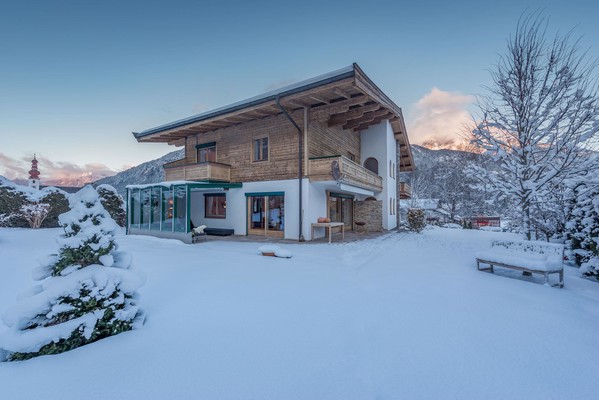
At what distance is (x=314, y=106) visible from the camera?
1199 cm

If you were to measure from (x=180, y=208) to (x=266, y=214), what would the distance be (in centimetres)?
423

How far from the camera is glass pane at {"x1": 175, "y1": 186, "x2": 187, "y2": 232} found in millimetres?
11835

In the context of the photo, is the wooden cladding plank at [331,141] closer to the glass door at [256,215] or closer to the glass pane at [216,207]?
the glass door at [256,215]

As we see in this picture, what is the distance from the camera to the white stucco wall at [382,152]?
17297 millimetres

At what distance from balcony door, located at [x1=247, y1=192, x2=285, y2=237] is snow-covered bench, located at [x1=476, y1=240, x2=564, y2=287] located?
27.8 ft

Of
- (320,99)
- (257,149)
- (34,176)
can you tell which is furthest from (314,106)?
(34,176)

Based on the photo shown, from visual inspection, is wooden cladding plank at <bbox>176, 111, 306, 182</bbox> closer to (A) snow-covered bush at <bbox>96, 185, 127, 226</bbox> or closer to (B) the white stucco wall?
(B) the white stucco wall

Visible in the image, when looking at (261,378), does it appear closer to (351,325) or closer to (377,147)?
(351,325)

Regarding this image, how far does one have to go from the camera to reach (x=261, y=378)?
2.33m

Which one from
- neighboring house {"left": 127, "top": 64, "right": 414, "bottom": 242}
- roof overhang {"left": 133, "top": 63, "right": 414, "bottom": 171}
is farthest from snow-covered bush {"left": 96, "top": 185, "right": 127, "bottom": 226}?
roof overhang {"left": 133, "top": 63, "right": 414, "bottom": 171}

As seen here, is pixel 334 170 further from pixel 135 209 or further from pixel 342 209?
pixel 135 209

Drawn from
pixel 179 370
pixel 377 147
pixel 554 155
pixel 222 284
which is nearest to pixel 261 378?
pixel 179 370

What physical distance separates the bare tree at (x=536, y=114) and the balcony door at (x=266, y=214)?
8363 mm

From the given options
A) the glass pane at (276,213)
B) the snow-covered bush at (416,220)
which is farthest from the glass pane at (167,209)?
the snow-covered bush at (416,220)
